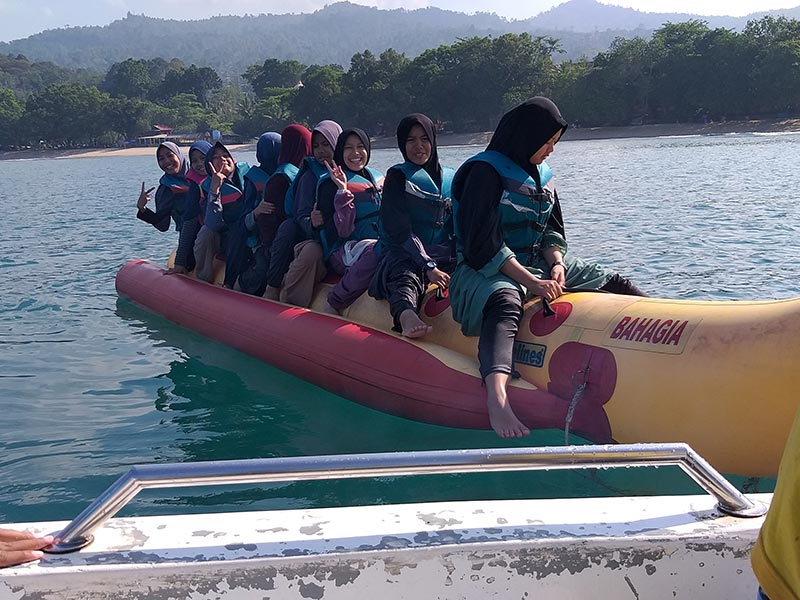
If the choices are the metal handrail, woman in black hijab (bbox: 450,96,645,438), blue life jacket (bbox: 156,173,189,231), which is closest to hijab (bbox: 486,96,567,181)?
woman in black hijab (bbox: 450,96,645,438)

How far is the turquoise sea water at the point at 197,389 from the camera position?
3383 mm

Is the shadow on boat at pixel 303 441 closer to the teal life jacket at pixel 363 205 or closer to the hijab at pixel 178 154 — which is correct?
the teal life jacket at pixel 363 205

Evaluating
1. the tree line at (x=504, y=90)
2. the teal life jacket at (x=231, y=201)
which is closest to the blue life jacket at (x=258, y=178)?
the teal life jacket at (x=231, y=201)

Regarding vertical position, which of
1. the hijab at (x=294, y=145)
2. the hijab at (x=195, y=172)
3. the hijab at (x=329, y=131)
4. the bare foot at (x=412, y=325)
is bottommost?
the bare foot at (x=412, y=325)

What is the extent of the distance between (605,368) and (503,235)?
0.78 metres

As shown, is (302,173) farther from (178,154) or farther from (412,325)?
(178,154)

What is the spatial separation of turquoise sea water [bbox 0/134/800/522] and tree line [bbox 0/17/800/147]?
111ft

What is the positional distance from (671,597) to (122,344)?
17.2ft

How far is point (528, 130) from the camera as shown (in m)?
3.42

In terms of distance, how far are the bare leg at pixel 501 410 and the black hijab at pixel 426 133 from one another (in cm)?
132

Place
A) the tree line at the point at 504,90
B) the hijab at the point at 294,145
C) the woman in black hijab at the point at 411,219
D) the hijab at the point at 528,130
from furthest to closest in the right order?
the tree line at the point at 504,90 → the hijab at the point at 294,145 → the woman in black hijab at the point at 411,219 → the hijab at the point at 528,130

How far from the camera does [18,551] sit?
1.37 metres

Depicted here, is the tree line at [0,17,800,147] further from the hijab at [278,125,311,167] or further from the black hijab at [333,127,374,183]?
the black hijab at [333,127,374,183]

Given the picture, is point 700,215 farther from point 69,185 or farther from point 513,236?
point 69,185
